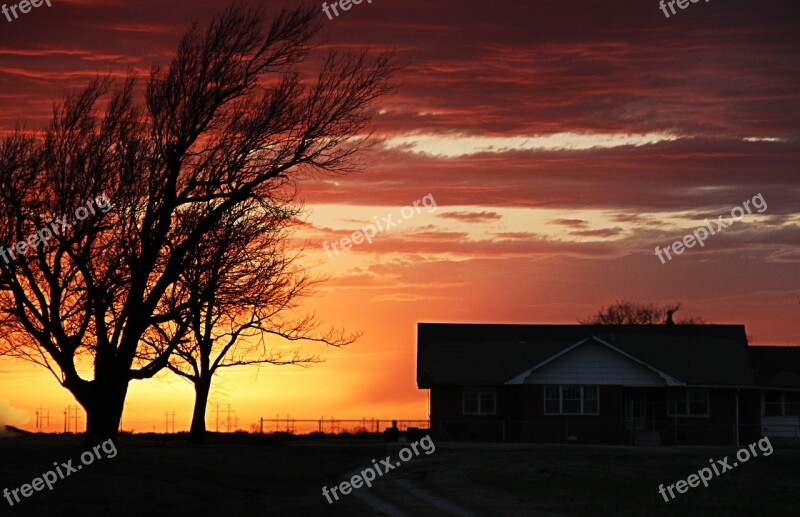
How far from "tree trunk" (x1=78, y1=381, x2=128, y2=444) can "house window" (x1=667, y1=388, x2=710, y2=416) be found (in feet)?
108

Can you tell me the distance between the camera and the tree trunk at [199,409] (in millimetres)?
56594

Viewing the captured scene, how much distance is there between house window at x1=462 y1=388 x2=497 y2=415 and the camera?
2468 inches

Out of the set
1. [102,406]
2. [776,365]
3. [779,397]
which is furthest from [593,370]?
[102,406]

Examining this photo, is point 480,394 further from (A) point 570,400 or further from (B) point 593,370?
(B) point 593,370

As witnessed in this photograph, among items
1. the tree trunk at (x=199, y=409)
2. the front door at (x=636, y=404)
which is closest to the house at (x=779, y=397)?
the front door at (x=636, y=404)

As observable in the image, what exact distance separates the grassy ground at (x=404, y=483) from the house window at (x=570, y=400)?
1183 cm

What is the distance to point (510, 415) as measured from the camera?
2470 inches

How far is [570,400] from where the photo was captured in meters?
61.1

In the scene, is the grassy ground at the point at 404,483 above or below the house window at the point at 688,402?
below

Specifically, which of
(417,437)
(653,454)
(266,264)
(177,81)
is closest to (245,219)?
(266,264)

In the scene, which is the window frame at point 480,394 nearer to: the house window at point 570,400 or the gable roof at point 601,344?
the gable roof at point 601,344

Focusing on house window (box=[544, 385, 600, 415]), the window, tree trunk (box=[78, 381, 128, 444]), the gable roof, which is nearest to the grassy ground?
tree trunk (box=[78, 381, 128, 444])

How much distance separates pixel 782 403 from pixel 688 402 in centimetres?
571

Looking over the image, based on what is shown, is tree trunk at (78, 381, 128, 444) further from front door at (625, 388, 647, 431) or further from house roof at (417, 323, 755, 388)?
Result: front door at (625, 388, 647, 431)
